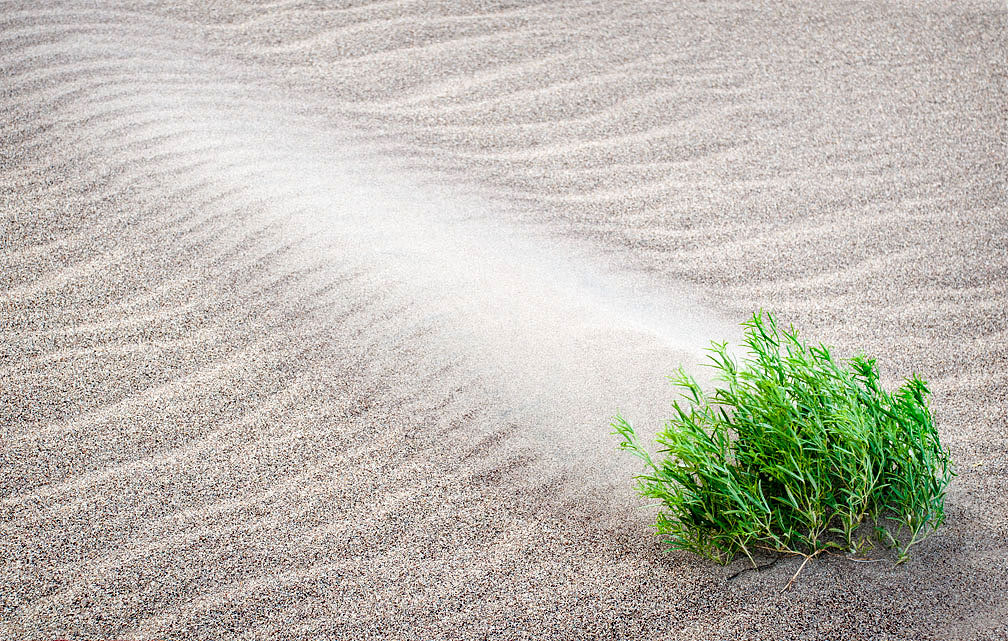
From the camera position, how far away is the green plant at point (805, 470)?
1893 millimetres

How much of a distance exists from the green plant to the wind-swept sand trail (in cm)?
9

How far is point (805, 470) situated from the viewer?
190cm

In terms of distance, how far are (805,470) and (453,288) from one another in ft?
4.72

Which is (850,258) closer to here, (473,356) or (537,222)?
(537,222)

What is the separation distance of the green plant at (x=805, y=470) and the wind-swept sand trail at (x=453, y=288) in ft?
0.28

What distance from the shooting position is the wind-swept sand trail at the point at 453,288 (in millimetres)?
1975

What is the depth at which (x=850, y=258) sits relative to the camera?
123 inches

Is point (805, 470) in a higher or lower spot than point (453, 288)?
lower

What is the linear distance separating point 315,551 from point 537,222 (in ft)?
5.78

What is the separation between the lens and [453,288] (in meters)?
2.90

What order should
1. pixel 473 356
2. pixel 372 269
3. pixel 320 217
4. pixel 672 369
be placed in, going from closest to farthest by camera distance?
pixel 672 369, pixel 473 356, pixel 372 269, pixel 320 217

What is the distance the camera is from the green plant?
1893 mm

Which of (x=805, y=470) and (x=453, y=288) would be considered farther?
(x=453, y=288)

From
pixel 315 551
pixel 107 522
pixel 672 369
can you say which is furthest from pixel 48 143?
pixel 672 369
